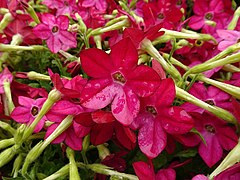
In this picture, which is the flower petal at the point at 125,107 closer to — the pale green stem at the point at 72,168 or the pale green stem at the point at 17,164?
the pale green stem at the point at 72,168

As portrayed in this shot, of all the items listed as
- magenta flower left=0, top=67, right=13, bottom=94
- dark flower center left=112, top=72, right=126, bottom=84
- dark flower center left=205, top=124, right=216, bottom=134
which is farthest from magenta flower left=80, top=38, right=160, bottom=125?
magenta flower left=0, top=67, right=13, bottom=94

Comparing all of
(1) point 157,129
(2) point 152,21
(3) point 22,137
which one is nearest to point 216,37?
(2) point 152,21

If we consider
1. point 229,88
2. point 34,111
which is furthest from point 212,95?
point 34,111

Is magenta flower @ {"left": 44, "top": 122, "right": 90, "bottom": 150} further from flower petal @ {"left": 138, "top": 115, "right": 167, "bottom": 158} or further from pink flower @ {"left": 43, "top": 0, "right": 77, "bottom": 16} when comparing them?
pink flower @ {"left": 43, "top": 0, "right": 77, "bottom": 16}

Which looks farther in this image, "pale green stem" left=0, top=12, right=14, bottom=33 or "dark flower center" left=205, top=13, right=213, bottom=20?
"dark flower center" left=205, top=13, right=213, bottom=20

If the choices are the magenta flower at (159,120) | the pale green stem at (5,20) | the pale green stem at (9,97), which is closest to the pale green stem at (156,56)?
the magenta flower at (159,120)

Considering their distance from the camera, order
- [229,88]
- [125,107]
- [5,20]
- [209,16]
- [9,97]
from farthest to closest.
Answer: [209,16]
[5,20]
[9,97]
[229,88]
[125,107]

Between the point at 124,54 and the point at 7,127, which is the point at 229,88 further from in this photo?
the point at 7,127
